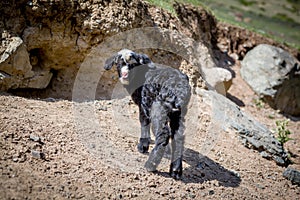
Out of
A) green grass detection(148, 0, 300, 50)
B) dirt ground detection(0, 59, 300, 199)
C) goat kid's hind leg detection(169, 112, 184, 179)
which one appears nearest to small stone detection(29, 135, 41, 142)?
dirt ground detection(0, 59, 300, 199)

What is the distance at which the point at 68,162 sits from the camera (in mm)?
4199

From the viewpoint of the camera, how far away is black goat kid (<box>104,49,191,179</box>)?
4391 mm

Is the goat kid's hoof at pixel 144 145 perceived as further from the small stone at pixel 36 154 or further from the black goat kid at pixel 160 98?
the small stone at pixel 36 154

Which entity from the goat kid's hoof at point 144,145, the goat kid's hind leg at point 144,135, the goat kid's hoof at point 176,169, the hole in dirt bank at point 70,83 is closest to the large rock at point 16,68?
the hole in dirt bank at point 70,83

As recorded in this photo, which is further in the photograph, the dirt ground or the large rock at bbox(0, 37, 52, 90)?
the large rock at bbox(0, 37, 52, 90)

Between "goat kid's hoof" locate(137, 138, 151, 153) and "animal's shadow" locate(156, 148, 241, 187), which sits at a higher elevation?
"goat kid's hoof" locate(137, 138, 151, 153)

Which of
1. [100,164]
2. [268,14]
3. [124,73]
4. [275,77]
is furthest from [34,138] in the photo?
[268,14]

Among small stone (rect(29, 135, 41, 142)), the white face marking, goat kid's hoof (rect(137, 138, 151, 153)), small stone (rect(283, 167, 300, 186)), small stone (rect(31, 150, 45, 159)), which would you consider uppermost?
the white face marking

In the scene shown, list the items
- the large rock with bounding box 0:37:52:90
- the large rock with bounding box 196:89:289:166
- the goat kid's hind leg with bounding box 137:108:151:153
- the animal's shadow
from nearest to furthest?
the animal's shadow → the goat kid's hind leg with bounding box 137:108:151:153 → the large rock with bounding box 0:37:52:90 → the large rock with bounding box 196:89:289:166

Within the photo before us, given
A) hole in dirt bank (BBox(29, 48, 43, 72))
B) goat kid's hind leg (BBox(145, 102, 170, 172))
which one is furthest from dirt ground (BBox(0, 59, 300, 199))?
hole in dirt bank (BBox(29, 48, 43, 72))

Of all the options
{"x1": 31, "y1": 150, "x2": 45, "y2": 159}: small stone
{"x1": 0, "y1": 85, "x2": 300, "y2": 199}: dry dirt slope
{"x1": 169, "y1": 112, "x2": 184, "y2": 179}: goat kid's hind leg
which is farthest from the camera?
{"x1": 169, "y1": 112, "x2": 184, "y2": 179}: goat kid's hind leg

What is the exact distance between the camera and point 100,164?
14.4ft

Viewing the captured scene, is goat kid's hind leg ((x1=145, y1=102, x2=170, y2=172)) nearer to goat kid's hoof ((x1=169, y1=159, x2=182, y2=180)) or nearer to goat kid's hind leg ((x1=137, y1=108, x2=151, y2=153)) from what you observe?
goat kid's hoof ((x1=169, y1=159, x2=182, y2=180))

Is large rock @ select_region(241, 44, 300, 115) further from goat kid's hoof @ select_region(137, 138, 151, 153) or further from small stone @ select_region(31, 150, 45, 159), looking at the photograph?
small stone @ select_region(31, 150, 45, 159)
